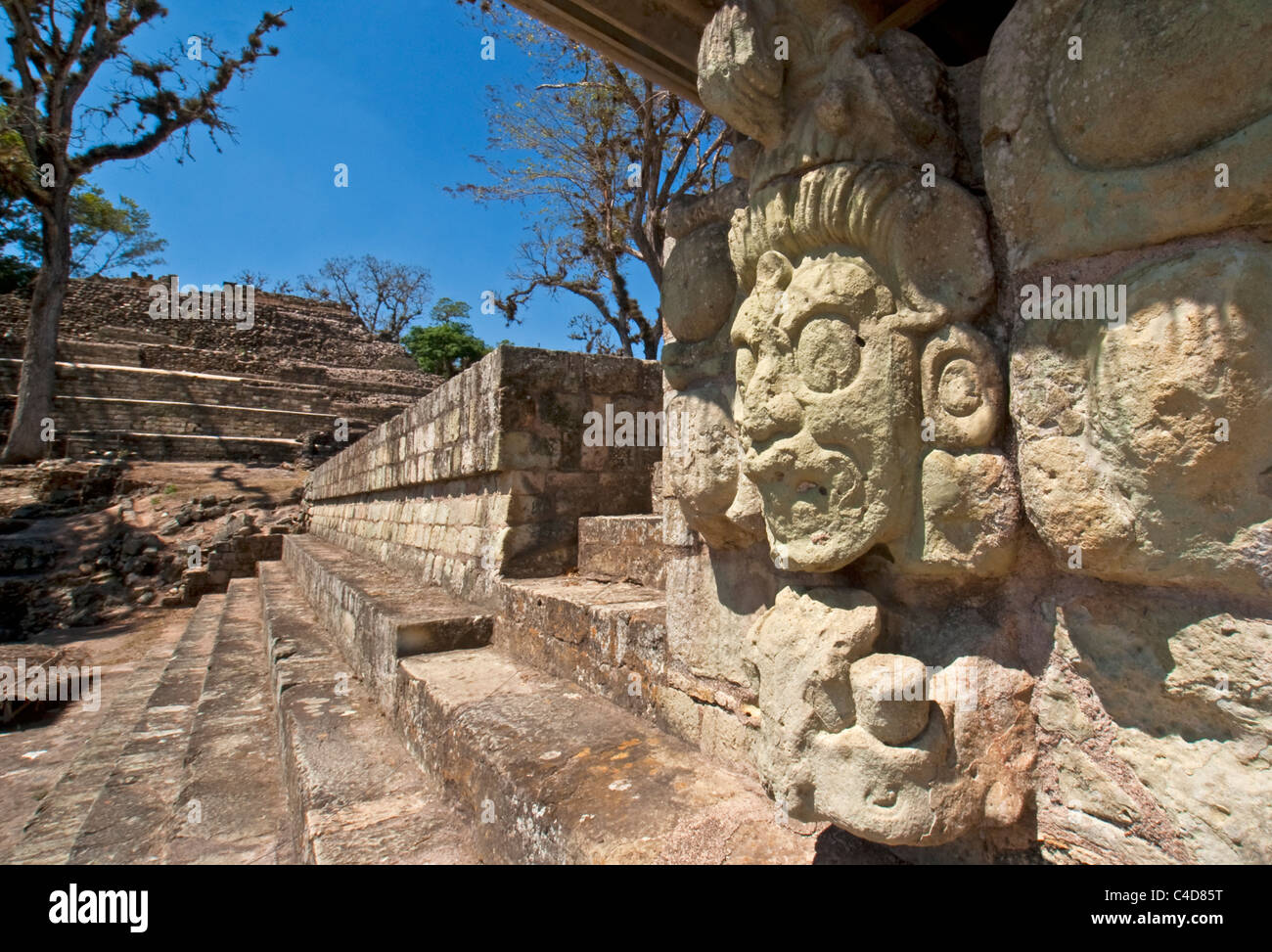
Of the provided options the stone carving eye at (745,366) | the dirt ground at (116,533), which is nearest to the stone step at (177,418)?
the dirt ground at (116,533)

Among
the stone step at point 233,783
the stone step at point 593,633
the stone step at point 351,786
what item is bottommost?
the stone step at point 233,783

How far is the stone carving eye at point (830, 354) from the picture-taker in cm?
124

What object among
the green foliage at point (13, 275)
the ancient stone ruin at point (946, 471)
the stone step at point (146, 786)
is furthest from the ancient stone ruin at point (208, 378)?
the ancient stone ruin at point (946, 471)

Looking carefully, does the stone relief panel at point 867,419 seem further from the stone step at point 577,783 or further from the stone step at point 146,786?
the stone step at point 146,786

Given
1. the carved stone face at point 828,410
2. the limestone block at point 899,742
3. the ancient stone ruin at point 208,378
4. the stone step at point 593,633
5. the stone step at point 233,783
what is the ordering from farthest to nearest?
the ancient stone ruin at point 208,378, the stone step at point 233,783, the stone step at point 593,633, the carved stone face at point 828,410, the limestone block at point 899,742

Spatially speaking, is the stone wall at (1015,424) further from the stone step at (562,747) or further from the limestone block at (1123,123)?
the stone step at (562,747)

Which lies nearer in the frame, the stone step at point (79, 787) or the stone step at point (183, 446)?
the stone step at point (79, 787)

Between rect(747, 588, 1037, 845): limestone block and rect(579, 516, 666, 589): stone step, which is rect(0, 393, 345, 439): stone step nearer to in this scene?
rect(579, 516, 666, 589): stone step

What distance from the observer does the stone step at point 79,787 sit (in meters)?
3.53

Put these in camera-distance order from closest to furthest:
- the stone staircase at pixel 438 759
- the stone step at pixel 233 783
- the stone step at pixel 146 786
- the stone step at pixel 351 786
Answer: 1. the stone staircase at pixel 438 759
2. the stone step at pixel 351 786
3. the stone step at pixel 233 783
4. the stone step at pixel 146 786

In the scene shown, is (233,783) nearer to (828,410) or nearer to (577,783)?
(577,783)

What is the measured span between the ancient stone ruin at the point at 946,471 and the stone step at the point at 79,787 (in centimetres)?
264

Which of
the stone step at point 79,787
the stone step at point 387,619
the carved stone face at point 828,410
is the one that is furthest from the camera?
the stone step at point 79,787

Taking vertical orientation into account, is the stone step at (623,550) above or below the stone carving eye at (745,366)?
below
